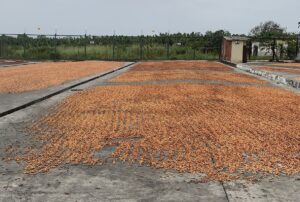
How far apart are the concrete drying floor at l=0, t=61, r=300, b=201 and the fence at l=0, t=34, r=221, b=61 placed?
3657cm

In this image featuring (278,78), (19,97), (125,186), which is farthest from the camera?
(278,78)

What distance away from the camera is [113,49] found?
140ft

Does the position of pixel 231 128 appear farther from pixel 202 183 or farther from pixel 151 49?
pixel 151 49

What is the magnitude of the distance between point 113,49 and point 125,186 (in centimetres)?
3879

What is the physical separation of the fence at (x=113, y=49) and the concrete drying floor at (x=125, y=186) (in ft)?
120

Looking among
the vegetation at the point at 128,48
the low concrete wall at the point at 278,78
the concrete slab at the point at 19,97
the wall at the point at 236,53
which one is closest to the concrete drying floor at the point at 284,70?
the low concrete wall at the point at 278,78

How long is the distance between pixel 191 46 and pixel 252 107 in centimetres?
3599

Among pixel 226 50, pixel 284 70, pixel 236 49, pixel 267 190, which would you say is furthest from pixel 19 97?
pixel 226 50

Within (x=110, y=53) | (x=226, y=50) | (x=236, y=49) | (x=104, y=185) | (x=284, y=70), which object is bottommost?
(x=110, y=53)

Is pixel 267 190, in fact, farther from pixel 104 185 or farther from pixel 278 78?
pixel 278 78

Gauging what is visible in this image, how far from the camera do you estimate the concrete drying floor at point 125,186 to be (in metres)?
4.09

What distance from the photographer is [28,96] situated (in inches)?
468

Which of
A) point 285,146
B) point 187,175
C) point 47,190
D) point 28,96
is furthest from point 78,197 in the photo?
point 28,96

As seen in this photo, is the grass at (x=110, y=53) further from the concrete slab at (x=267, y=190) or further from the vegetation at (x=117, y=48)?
the concrete slab at (x=267, y=190)
